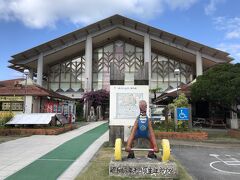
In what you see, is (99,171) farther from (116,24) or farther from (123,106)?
(116,24)

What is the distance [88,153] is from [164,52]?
31156 mm

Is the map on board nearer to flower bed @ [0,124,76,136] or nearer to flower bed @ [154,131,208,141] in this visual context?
flower bed @ [154,131,208,141]

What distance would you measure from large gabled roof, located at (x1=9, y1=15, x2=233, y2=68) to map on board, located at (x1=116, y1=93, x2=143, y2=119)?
25.1 m

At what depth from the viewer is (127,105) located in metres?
11.3

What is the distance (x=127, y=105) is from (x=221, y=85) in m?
6.10

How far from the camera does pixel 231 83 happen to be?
14289mm

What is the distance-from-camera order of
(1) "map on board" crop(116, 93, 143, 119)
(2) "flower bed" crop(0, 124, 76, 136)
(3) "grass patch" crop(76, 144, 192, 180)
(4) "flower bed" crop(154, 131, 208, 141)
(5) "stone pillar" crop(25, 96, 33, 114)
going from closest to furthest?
(3) "grass patch" crop(76, 144, 192, 180) → (1) "map on board" crop(116, 93, 143, 119) → (4) "flower bed" crop(154, 131, 208, 141) → (2) "flower bed" crop(0, 124, 76, 136) → (5) "stone pillar" crop(25, 96, 33, 114)

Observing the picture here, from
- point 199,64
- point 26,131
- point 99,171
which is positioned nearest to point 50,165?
point 99,171

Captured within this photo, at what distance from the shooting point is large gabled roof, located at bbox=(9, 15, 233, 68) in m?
35.1

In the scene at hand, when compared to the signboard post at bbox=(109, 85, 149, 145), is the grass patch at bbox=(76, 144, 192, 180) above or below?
below

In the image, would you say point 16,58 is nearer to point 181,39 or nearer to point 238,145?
point 181,39

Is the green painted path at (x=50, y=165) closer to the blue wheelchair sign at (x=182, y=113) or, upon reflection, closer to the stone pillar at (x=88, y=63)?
the blue wheelchair sign at (x=182, y=113)

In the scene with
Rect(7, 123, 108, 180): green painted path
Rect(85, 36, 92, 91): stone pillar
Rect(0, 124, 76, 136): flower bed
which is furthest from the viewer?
Rect(85, 36, 92, 91): stone pillar

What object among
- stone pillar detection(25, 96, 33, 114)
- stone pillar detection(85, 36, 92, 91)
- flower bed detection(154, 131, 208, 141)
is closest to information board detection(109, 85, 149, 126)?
flower bed detection(154, 131, 208, 141)
